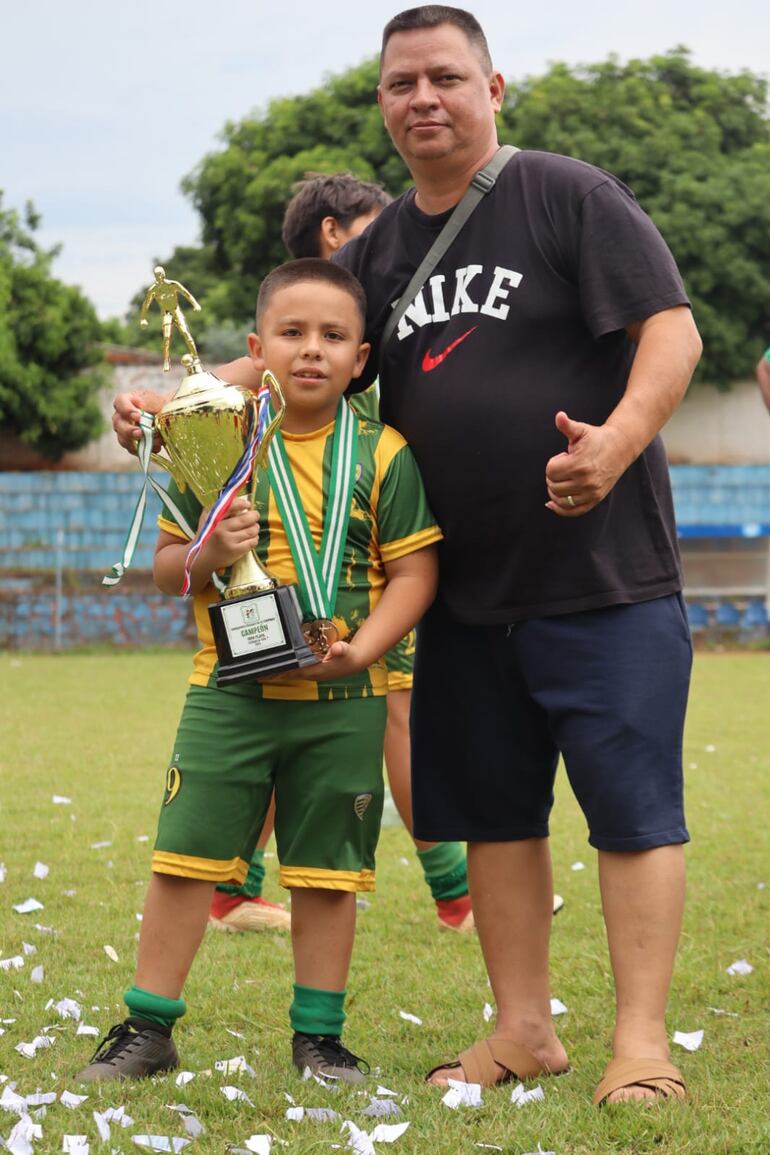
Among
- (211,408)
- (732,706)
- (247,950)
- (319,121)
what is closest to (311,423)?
(211,408)

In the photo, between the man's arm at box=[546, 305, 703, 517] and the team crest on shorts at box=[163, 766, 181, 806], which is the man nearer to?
the man's arm at box=[546, 305, 703, 517]

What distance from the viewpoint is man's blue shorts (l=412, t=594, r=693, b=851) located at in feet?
9.78

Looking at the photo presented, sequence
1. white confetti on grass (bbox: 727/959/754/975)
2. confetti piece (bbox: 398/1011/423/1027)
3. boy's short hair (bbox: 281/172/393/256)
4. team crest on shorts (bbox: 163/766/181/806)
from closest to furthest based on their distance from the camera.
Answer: team crest on shorts (bbox: 163/766/181/806)
confetti piece (bbox: 398/1011/423/1027)
white confetti on grass (bbox: 727/959/754/975)
boy's short hair (bbox: 281/172/393/256)

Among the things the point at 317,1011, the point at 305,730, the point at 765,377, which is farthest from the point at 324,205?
the point at 317,1011

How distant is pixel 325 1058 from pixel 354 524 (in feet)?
3.55

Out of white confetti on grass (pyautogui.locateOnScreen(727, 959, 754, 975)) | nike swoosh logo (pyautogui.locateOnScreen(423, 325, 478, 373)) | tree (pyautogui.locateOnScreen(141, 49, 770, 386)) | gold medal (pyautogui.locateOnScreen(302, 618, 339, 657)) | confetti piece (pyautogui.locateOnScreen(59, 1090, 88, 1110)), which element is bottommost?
white confetti on grass (pyautogui.locateOnScreen(727, 959, 754, 975))

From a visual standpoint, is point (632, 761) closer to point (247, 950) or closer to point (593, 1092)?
point (593, 1092)

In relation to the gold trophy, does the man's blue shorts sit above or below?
below

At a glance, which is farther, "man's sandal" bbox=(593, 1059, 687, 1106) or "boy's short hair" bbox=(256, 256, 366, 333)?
"boy's short hair" bbox=(256, 256, 366, 333)

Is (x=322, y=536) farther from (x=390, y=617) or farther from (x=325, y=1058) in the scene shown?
(x=325, y=1058)

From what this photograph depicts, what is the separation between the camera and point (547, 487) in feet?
9.59

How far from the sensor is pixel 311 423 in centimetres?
314

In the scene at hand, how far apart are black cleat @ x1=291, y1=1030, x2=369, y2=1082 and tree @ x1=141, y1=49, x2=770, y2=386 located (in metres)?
23.3

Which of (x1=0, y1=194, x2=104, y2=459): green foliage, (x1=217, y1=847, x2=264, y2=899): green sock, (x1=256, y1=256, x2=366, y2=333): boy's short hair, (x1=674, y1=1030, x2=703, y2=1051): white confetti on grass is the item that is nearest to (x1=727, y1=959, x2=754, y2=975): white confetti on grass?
(x1=674, y1=1030, x2=703, y2=1051): white confetti on grass
